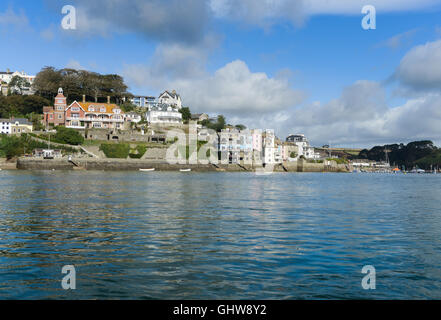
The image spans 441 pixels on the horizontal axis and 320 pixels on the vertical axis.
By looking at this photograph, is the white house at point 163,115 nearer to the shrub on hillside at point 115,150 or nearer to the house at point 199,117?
the house at point 199,117

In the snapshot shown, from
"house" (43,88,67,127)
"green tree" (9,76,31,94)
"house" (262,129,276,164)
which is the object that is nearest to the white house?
"house" (43,88,67,127)

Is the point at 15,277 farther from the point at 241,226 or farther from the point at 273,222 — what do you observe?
the point at 273,222

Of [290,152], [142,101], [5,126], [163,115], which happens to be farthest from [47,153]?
[290,152]

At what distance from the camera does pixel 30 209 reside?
76.0 ft

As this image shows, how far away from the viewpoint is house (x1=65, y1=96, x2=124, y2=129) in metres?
115

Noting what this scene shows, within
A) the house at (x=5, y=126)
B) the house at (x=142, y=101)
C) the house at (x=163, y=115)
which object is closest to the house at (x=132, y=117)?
the house at (x=163, y=115)

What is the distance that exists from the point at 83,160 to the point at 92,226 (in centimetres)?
8124

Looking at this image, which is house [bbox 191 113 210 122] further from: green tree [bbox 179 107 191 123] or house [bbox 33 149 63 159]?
house [bbox 33 149 63 159]

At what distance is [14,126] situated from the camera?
342 feet

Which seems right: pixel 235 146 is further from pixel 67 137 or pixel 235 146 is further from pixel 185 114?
pixel 67 137

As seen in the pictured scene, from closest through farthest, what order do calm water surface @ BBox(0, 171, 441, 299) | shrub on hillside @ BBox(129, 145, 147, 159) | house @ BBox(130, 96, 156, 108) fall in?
calm water surface @ BBox(0, 171, 441, 299), shrub on hillside @ BBox(129, 145, 147, 159), house @ BBox(130, 96, 156, 108)

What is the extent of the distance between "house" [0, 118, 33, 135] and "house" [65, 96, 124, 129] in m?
11.5

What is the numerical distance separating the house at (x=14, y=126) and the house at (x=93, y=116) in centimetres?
1152
